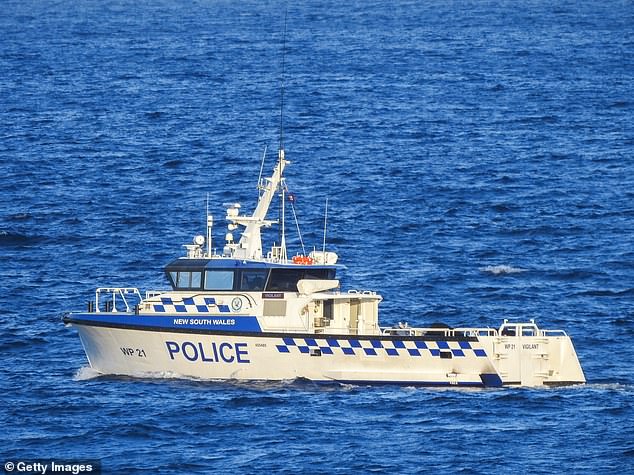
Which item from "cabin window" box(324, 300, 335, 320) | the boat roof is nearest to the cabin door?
"cabin window" box(324, 300, 335, 320)

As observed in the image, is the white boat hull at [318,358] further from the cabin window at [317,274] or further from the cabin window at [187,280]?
the cabin window at [317,274]

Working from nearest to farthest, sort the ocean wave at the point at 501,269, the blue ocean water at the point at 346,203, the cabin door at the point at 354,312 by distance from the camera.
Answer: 1. the blue ocean water at the point at 346,203
2. the cabin door at the point at 354,312
3. the ocean wave at the point at 501,269

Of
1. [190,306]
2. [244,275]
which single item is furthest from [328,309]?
[190,306]

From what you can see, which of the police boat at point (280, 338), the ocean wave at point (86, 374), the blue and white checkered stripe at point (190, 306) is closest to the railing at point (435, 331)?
the police boat at point (280, 338)

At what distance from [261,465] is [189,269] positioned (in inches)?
441

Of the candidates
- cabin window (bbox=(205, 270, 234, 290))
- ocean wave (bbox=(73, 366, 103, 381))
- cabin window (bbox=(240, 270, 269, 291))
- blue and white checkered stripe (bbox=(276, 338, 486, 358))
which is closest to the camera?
blue and white checkered stripe (bbox=(276, 338, 486, 358))

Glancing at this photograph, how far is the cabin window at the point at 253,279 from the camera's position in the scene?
5491 cm

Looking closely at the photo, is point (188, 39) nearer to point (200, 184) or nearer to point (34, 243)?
point (200, 184)

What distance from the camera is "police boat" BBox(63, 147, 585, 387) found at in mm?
54000

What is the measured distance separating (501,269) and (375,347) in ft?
71.7

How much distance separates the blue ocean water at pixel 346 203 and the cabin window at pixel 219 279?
3157mm

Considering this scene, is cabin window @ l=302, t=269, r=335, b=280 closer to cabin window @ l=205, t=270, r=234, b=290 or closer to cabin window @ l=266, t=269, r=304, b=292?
cabin window @ l=266, t=269, r=304, b=292

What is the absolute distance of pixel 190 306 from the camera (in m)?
54.8

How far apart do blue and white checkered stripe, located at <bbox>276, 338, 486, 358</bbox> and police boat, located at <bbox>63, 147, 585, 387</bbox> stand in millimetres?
31
